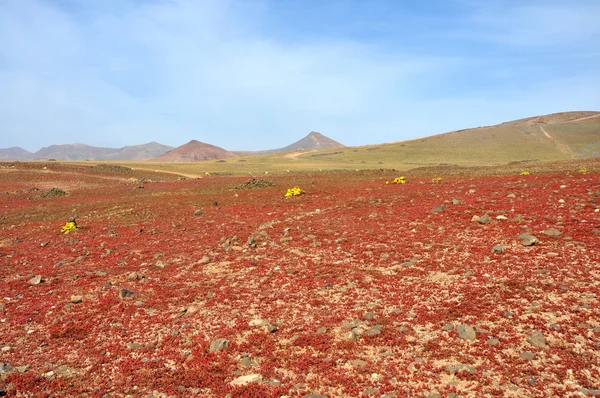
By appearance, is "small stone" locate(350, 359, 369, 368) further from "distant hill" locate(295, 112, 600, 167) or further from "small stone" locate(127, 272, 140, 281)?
"distant hill" locate(295, 112, 600, 167)

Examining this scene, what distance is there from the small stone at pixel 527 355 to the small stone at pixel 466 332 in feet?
3.56

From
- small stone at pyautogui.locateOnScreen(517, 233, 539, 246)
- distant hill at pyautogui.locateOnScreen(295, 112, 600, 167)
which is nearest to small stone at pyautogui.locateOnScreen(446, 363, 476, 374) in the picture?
small stone at pyautogui.locateOnScreen(517, 233, 539, 246)

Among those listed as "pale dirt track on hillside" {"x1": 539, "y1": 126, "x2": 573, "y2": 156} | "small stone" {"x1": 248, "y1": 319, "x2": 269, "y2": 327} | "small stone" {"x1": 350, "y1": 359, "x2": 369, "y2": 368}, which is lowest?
"small stone" {"x1": 350, "y1": 359, "x2": 369, "y2": 368}

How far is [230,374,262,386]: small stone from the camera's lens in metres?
7.55

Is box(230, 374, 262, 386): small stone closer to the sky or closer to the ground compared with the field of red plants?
closer to the ground

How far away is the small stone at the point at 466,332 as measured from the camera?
28.0ft

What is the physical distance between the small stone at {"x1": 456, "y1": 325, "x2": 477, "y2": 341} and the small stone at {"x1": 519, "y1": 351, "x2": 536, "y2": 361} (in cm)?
109

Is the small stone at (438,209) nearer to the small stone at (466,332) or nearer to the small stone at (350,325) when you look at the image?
the small stone at (466,332)

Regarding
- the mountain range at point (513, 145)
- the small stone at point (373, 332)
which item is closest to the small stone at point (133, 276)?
the small stone at point (373, 332)

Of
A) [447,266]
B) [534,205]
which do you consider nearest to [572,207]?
[534,205]

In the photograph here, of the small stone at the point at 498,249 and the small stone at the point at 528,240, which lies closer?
the small stone at the point at 498,249

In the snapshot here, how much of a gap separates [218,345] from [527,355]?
740 cm

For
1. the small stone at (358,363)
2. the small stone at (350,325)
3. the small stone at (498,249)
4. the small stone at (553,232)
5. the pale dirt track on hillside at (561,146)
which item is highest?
the pale dirt track on hillside at (561,146)

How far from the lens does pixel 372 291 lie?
11797 mm
